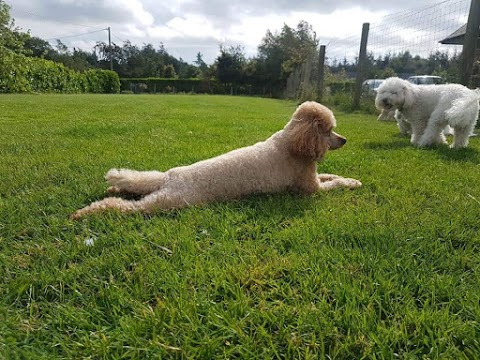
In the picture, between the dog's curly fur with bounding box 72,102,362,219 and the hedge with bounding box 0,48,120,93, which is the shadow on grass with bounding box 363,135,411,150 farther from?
the hedge with bounding box 0,48,120,93

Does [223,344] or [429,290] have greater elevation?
[429,290]

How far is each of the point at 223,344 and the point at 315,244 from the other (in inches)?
36.7

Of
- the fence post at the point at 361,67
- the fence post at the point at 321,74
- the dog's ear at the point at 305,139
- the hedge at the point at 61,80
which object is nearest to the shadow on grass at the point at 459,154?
the dog's ear at the point at 305,139

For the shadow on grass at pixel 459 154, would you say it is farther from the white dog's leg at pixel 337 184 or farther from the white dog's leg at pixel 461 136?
the white dog's leg at pixel 337 184

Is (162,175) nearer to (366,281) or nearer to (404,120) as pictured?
(366,281)

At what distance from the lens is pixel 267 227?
8.06 feet

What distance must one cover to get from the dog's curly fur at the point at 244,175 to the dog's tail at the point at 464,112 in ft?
8.30

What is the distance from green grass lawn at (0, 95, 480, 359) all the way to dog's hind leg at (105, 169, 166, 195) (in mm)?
249

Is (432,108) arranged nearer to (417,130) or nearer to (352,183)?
(417,130)

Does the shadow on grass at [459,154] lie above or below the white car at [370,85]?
below

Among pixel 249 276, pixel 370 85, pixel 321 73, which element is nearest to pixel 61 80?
pixel 321 73

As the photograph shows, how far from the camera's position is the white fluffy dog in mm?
4992

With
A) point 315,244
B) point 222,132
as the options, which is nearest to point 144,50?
point 222,132

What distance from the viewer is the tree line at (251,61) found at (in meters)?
11.6
